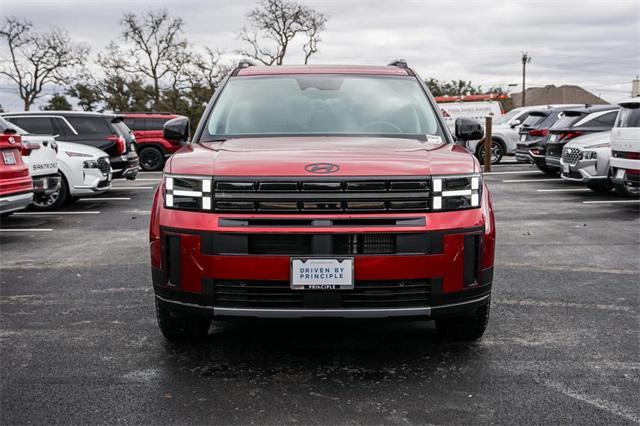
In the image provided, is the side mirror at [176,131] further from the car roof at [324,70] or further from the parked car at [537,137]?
the parked car at [537,137]

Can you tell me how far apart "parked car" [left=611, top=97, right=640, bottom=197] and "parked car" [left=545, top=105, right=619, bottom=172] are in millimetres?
4764

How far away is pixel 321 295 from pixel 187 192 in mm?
921

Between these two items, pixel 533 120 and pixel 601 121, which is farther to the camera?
pixel 533 120

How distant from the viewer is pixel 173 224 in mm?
4074

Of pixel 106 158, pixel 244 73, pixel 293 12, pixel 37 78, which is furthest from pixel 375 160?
pixel 293 12

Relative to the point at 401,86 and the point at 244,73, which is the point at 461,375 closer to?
the point at 401,86

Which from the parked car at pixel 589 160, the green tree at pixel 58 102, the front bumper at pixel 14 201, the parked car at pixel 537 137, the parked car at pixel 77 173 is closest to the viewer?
the front bumper at pixel 14 201

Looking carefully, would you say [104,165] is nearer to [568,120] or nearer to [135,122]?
[135,122]

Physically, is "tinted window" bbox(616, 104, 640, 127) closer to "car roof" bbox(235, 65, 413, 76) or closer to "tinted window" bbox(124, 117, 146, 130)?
"car roof" bbox(235, 65, 413, 76)

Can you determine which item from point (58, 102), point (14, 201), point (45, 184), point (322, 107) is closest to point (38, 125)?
point (45, 184)

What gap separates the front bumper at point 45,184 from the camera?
1080 centimetres

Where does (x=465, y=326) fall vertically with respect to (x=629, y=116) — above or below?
below

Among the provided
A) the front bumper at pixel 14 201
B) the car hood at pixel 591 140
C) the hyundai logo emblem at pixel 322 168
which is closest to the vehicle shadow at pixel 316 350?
the hyundai logo emblem at pixel 322 168

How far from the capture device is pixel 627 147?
11242 millimetres
